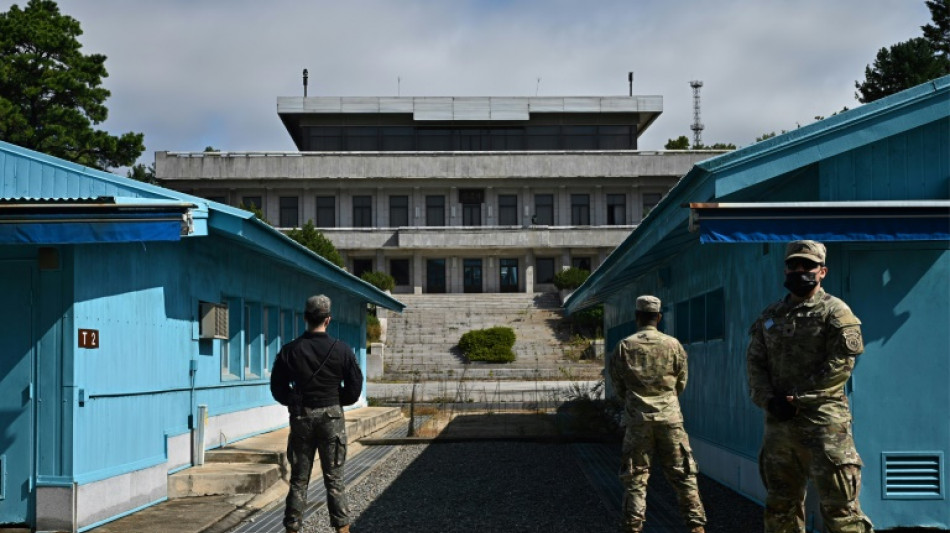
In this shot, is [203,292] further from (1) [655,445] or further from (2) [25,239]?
(1) [655,445]

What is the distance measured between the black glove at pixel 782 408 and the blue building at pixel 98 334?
5.19 m

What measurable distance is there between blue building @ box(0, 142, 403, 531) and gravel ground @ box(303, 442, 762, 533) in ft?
6.74

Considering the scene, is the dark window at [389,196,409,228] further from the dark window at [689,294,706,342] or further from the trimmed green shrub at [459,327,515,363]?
the dark window at [689,294,706,342]

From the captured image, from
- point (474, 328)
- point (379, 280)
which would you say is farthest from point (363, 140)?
point (474, 328)

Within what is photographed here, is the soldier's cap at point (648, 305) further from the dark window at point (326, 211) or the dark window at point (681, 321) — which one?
the dark window at point (326, 211)

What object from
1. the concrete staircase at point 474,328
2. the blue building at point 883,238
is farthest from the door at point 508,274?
the blue building at point 883,238

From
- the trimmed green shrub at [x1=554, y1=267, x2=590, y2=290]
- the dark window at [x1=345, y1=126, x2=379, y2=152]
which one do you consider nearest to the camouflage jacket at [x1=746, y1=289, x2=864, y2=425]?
the trimmed green shrub at [x1=554, y1=267, x2=590, y2=290]

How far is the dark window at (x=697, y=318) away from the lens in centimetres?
1402

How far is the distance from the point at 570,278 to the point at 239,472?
43.2m

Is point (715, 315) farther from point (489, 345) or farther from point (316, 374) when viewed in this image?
point (489, 345)

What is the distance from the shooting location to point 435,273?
61.6 metres

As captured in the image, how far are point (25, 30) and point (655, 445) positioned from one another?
127ft

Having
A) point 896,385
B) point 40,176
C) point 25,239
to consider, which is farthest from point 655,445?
point 40,176

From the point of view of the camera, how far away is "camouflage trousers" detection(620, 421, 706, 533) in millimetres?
8531
